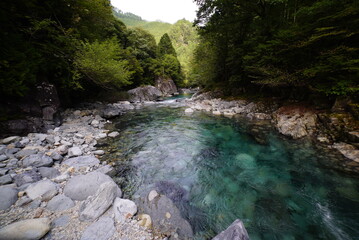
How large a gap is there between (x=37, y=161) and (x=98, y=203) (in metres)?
2.47

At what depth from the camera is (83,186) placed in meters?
2.80

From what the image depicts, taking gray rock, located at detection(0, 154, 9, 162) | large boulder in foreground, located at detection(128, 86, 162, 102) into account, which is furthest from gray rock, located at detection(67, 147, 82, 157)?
large boulder in foreground, located at detection(128, 86, 162, 102)

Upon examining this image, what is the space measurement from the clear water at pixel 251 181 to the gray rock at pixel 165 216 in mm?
232

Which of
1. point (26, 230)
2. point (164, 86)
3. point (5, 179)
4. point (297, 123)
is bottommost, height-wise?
point (297, 123)

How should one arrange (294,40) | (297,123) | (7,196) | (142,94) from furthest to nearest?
(142,94) → (294,40) → (297,123) → (7,196)

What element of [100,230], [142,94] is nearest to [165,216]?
[100,230]

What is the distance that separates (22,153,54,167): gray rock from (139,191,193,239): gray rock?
2766 mm

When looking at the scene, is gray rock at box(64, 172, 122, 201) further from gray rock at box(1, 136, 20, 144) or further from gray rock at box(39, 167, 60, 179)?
gray rock at box(1, 136, 20, 144)

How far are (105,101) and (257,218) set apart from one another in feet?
52.0

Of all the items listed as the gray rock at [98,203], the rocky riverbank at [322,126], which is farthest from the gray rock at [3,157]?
the rocky riverbank at [322,126]

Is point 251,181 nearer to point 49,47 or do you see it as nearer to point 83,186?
point 83,186

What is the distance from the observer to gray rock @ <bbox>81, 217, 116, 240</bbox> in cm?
192

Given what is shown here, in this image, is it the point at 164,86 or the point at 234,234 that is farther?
the point at 164,86

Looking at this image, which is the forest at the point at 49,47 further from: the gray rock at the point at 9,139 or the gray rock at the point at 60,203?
the gray rock at the point at 60,203
